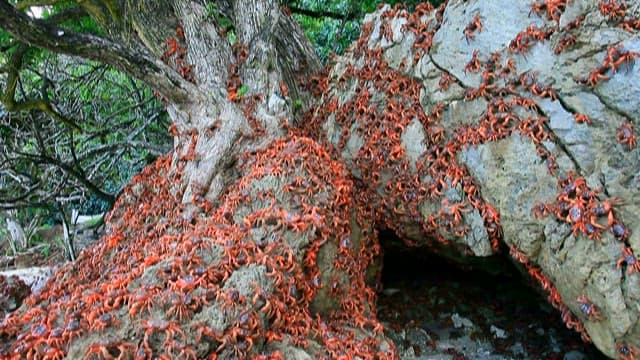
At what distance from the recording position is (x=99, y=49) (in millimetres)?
4062

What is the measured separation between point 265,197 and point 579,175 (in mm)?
2028

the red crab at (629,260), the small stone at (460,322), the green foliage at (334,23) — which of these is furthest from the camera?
the green foliage at (334,23)

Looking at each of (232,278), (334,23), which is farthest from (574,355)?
(334,23)

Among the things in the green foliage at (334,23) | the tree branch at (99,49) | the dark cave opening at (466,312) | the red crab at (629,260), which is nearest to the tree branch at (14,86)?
the tree branch at (99,49)

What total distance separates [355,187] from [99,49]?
7.60ft

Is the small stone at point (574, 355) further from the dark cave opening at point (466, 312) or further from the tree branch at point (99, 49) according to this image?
the tree branch at point (99, 49)

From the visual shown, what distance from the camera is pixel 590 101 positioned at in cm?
324

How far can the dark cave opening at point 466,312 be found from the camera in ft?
14.6

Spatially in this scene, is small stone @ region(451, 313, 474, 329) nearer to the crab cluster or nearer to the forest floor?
the forest floor

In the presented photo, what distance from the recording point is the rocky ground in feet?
14.5

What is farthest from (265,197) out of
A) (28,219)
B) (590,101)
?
(28,219)

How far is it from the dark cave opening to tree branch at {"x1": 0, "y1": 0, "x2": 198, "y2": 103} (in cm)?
231

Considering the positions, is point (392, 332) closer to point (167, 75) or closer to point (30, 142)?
point (167, 75)

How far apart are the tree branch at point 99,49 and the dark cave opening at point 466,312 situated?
2311mm
